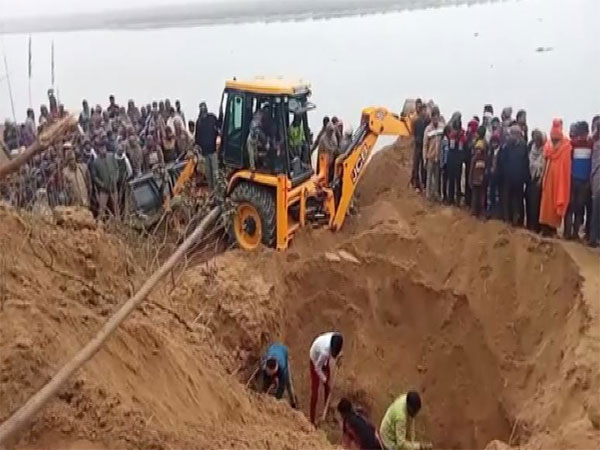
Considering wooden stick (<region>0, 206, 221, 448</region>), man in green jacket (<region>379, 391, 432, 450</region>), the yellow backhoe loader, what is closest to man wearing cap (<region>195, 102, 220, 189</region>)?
the yellow backhoe loader

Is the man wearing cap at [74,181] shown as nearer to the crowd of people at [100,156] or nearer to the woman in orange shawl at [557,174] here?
the crowd of people at [100,156]

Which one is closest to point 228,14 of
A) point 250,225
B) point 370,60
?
point 370,60

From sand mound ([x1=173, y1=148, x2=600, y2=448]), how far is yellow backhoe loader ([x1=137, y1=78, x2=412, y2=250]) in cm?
37

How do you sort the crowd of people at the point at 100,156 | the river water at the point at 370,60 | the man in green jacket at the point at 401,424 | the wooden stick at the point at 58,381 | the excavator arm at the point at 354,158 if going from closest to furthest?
the wooden stick at the point at 58,381
the man in green jacket at the point at 401,424
the crowd of people at the point at 100,156
the excavator arm at the point at 354,158
the river water at the point at 370,60

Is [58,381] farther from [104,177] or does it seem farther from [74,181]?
[104,177]

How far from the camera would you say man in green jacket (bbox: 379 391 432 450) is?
653 centimetres

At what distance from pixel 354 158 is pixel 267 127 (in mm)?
1529

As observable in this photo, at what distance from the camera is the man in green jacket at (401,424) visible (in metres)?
6.53

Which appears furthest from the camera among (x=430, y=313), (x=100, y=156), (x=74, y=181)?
(x=100, y=156)

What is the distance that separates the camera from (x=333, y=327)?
10172mm

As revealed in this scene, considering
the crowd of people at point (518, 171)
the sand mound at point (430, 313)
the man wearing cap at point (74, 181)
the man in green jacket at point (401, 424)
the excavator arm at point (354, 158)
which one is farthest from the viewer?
the excavator arm at point (354, 158)

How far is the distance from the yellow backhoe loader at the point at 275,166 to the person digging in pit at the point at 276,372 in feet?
9.00

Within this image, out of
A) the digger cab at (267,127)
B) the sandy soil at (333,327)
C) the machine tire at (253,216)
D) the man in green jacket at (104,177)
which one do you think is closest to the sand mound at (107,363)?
the sandy soil at (333,327)

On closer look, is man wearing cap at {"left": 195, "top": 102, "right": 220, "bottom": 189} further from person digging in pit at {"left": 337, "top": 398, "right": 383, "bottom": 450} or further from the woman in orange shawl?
person digging in pit at {"left": 337, "top": 398, "right": 383, "bottom": 450}
